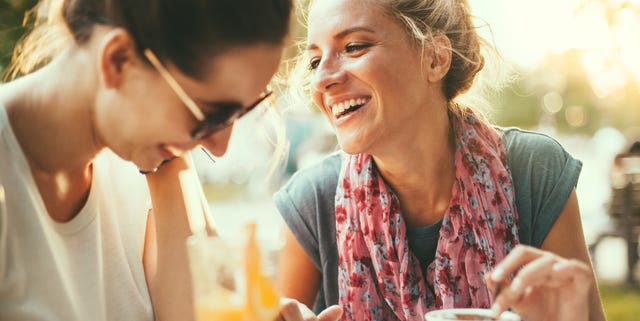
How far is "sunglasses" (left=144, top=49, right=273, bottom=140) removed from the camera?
1.15 metres

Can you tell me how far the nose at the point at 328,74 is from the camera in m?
1.92

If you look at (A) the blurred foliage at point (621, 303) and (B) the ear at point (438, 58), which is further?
(A) the blurred foliage at point (621, 303)

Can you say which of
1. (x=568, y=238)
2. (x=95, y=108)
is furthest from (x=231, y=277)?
(x=568, y=238)

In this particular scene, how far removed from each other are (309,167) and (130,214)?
0.75 m

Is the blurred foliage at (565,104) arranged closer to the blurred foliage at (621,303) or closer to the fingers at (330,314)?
the blurred foliage at (621,303)

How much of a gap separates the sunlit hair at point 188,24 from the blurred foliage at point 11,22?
47 centimetres

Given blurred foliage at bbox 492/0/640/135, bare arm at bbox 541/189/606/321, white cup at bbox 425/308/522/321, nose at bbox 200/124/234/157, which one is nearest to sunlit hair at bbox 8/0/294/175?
nose at bbox 200/124/234/157

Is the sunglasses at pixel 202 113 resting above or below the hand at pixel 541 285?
above

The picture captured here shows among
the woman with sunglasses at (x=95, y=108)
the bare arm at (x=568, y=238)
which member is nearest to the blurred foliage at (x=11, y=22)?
the woman with sunglasses at (x=95, y=108)

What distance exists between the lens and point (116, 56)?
3.80 ft

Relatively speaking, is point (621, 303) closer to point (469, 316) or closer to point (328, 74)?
point (328, 74)

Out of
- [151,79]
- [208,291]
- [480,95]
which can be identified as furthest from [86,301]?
[480,95]

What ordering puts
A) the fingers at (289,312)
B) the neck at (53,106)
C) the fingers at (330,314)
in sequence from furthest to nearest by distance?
the fingers at (330,314), the fingers at (289,312), the neck at (53,106)

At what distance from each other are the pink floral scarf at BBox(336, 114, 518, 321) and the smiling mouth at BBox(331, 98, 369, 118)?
19cm
